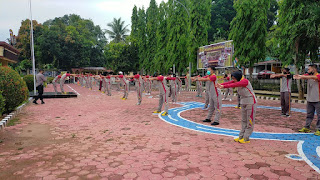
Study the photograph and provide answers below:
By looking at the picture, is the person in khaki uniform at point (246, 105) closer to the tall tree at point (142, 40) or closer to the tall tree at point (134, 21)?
the tall tree at point (142, 40)

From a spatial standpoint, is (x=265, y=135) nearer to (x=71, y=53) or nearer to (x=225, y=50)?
(x=225, y=50)

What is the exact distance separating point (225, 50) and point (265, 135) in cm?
1383

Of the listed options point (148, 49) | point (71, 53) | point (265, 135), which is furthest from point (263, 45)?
point (71, 53)

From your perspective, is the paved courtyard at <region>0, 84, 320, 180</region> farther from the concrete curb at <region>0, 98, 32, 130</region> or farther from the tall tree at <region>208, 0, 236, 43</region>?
the tall tree at <region>208, 0, 236, 43</region>

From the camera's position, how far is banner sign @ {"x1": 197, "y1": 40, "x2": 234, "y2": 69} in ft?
60.2

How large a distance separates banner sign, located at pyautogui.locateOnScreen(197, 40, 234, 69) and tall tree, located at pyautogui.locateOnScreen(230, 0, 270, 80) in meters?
0.97

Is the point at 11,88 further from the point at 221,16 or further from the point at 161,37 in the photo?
the point at 221,16

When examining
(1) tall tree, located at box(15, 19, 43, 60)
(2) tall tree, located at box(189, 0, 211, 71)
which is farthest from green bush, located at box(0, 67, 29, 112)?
(1) tall tree, located at box(15, 19, 43, 60)

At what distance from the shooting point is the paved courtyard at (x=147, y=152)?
12.0 feet

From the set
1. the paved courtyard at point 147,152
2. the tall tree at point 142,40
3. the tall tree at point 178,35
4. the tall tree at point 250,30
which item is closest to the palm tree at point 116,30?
the tall tree at point 142,40

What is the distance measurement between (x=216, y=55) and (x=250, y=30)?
4220mm

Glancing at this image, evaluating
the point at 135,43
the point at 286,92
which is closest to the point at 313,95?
the point at 286,92

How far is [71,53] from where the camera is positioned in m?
40.4

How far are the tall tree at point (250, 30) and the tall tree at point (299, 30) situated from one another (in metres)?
1.46
